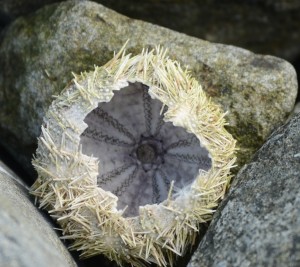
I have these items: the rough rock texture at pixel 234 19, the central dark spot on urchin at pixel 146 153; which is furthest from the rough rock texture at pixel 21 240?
the rough rock texture at pixel 234 19

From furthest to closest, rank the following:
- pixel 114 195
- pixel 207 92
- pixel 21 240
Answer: pixel 207 92 < pixel 114 195 < pixel 21 240

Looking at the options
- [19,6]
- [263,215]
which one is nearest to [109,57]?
[19,6]

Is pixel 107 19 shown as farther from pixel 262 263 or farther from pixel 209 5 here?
pixel 262 263

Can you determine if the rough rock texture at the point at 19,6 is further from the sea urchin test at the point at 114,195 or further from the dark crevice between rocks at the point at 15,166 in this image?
the sea urchin test at the point at 114,195

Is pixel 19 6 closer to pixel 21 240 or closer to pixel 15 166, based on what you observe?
pixel 15 166

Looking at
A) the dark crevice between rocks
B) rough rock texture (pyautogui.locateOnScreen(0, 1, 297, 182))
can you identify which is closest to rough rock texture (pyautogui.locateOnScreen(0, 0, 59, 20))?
rough rock texture (pyautogui.locateOnScreen(0, 1, 297, 182))

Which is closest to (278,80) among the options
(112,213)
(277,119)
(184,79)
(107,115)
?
(277,119)
